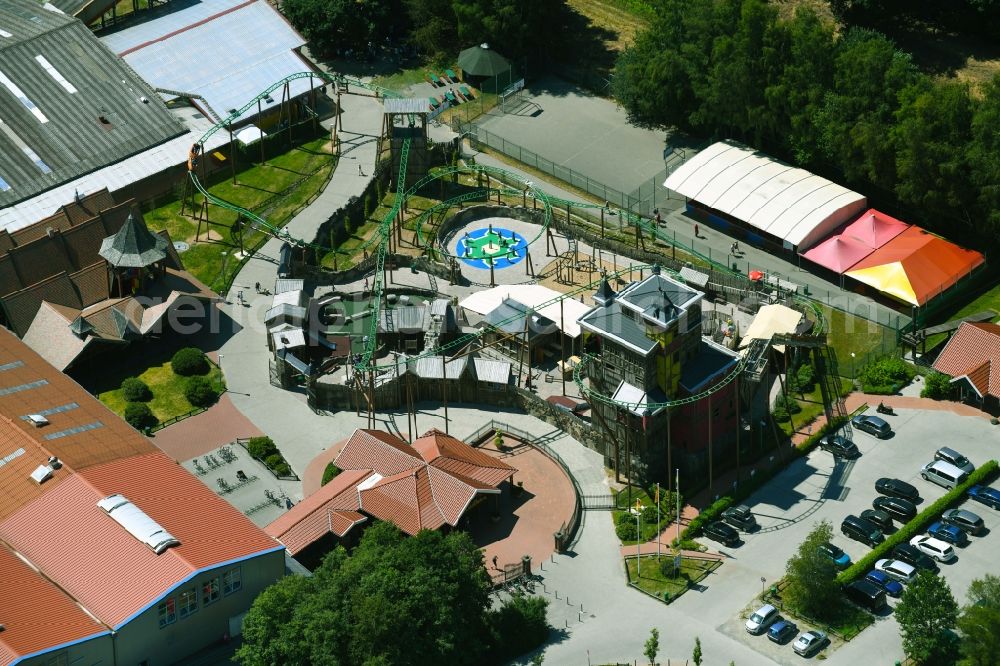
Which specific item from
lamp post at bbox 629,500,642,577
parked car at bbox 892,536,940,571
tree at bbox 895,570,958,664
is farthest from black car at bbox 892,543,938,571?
lamp post at bbox 629,500,642,577

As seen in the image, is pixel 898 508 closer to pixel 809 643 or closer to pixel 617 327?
pixel 809 643

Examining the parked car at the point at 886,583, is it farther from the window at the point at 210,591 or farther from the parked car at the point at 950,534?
the window at the point at 210,591

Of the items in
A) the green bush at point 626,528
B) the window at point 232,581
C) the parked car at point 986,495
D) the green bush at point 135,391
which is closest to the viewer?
the window at point 232,581

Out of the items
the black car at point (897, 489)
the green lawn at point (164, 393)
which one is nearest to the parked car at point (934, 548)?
the black car at point (897, 489)

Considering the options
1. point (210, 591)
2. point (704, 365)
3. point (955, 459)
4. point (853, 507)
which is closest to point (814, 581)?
point (853, 507)

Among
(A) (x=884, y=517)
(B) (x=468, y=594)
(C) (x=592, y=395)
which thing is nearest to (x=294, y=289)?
(C) (x=592, y=395)

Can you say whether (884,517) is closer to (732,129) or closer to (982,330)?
(982,330)

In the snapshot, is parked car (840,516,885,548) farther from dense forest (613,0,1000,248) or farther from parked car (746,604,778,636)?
dense forest (613,0,1000,248)
